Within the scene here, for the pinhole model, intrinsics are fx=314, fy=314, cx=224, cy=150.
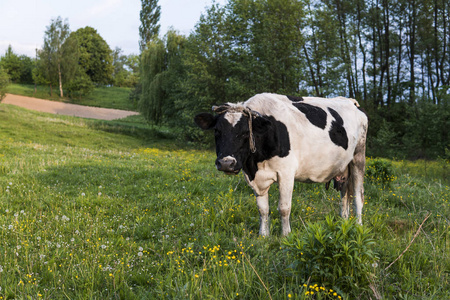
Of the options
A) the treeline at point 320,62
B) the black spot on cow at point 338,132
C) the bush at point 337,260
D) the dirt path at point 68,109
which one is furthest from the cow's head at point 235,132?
the dirt path at point 68,109

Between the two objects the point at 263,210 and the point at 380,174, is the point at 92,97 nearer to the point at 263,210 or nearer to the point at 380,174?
the point at 380,174

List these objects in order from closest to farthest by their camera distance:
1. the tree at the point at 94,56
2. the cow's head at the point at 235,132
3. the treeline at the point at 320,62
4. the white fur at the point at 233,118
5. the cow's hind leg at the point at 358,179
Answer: the cow's head at the point at 235,132 < the white fur at the point at 233,118 < the cow's hind leg at the point at 358,179 < the treeline at the point at 320,62 < the tree at the point at 94,56

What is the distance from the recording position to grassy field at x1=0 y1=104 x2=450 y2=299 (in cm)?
336

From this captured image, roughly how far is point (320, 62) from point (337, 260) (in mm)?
21548

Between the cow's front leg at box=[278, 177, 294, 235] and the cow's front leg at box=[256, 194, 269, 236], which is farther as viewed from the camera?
the cow's front leg at box=[256, 194, 269, 236]

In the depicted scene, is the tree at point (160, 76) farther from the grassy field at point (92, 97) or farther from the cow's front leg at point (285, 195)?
the cow's front leg at point (285, 195)

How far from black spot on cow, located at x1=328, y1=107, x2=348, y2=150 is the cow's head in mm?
1490

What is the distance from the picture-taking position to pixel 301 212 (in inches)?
237

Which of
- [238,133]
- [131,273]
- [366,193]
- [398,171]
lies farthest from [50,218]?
[398,171]

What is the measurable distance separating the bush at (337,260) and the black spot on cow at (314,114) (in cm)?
218

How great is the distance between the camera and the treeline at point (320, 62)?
21.1 metres

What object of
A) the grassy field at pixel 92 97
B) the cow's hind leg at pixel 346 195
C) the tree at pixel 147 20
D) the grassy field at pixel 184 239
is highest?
the tree at pixel 147 20

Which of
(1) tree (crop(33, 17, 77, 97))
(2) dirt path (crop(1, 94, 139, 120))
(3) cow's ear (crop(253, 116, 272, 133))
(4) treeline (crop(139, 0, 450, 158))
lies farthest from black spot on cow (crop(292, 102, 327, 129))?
(1) tree (crop(33, 17, 77, 97))

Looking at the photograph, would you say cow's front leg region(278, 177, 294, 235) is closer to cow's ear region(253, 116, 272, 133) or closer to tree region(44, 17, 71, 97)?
cow's ear region(253, 116, 272, 133)
